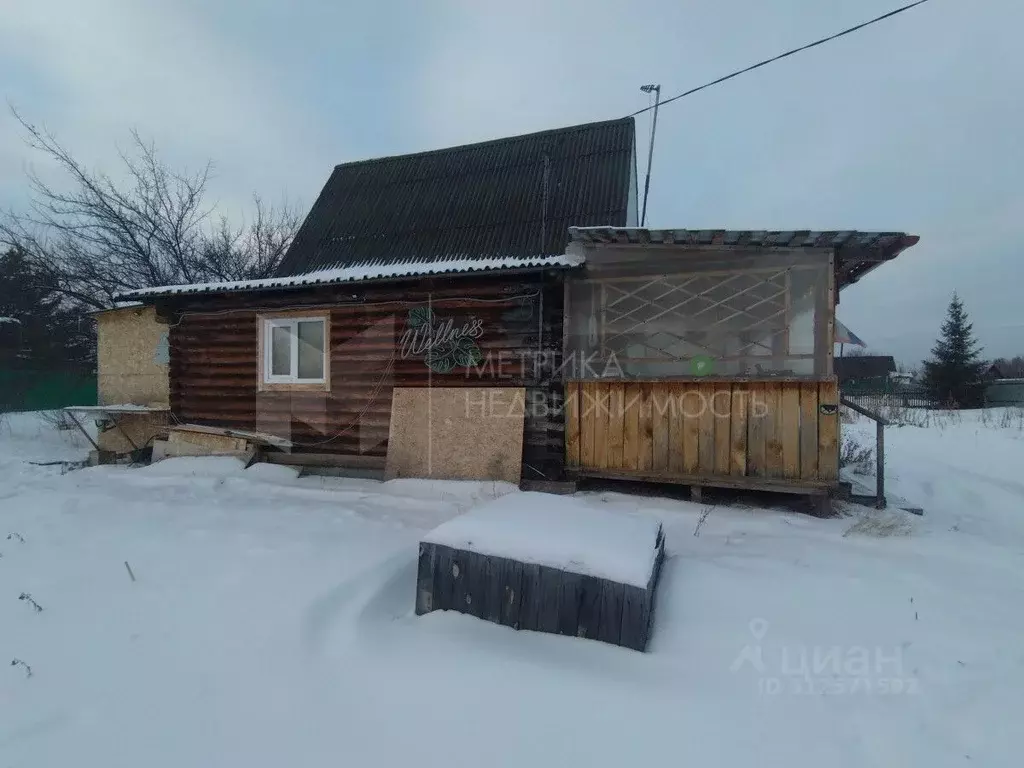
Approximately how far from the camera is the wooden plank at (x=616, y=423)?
5.91 meters

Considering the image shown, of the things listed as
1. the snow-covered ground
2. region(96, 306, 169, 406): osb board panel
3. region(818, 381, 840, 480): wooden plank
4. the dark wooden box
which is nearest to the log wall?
region(818, 381, 840, 480): wooden plank

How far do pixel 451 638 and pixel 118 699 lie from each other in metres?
1.67

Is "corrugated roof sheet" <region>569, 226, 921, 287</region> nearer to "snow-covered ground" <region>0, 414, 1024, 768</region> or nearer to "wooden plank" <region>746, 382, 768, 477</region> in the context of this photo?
"wooden plank" <region>746, 382, 768, 477</region>

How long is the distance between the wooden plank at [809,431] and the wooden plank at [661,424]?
137 centimetres

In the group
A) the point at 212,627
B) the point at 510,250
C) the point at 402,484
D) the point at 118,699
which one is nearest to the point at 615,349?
the point at 510,250

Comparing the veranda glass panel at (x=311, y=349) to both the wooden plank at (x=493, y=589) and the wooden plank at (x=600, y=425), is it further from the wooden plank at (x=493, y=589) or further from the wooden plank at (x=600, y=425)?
Result: the wooden plank at (x=493, y=589)

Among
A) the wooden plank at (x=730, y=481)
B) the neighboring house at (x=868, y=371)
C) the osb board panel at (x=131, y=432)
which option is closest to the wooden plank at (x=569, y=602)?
the wooden plank at (x=730, y=481)

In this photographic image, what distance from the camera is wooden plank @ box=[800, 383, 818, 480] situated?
5234 mm

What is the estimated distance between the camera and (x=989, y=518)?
5.51 metres

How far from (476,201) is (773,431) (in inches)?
254

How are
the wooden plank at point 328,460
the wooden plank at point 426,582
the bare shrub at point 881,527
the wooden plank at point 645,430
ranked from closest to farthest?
the wooden plank at point 426,582 < the bare shrub at point 881,527 < the wooden plank at point 645,430 < the wooden plank at point 328,460

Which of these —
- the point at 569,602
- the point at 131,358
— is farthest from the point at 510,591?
the point at 131,358

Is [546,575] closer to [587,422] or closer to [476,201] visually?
[587,422]

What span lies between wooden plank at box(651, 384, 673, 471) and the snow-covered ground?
3.74 ft
